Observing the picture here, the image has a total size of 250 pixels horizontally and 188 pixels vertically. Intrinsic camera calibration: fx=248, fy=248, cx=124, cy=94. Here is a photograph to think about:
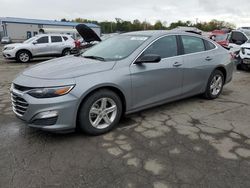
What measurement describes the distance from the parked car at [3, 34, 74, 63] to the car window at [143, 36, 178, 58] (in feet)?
36.8

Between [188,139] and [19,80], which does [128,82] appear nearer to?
[188,139]

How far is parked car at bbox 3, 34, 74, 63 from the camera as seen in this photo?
13.7m

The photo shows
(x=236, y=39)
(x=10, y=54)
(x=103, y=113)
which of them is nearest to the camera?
(x=103, y=113)

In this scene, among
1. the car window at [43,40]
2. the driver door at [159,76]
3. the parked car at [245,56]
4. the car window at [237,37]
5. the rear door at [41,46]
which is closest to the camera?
the driver door at [159,76]

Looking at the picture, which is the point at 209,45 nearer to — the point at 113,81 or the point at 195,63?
the point at 195,63

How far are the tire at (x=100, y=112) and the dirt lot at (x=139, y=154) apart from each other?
0.49ft

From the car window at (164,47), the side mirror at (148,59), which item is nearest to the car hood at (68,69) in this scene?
the side mirror at (148,59)

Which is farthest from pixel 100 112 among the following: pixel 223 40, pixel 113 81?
pixel 223 40

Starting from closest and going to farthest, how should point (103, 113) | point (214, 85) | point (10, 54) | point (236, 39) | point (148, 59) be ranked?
point (103, 113), point (148, 59), point (214, 85), point (236, 39), point (10, 54)

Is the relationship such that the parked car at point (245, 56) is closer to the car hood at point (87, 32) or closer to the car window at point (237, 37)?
the car window at point (237, 37)

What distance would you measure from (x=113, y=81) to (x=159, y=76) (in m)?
0.99

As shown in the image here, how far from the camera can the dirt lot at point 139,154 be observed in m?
2.72

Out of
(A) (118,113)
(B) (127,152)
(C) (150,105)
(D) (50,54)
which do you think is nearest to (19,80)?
(A) (118,113)

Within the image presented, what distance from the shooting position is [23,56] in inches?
545
